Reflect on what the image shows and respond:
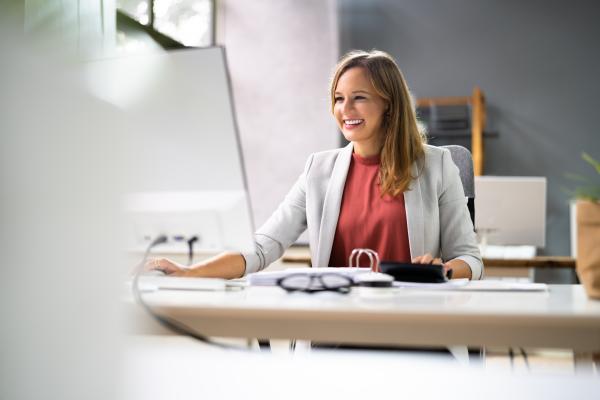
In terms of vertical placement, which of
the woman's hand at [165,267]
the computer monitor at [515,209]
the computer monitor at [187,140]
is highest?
the computer monitor at [187,140]

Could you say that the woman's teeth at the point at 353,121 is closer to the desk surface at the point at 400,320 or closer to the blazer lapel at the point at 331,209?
the blazer lapel at the point at 331,209

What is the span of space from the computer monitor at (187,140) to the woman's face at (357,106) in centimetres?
96

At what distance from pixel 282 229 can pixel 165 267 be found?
1.74ft

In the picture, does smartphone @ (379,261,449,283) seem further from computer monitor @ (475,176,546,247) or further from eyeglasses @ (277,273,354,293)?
computer monitor @ (475,176,546,247)

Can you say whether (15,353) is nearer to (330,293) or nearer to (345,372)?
(345,372)

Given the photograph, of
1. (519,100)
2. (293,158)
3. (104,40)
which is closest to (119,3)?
(104,40)

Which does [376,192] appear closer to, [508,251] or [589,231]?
[589,231]

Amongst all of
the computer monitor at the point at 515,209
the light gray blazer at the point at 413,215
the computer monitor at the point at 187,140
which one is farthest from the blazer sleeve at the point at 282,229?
the computer monitor at the point at 515,209

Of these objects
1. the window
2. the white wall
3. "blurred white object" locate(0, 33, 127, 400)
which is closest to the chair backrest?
"blurred white object" locate(0, 33, 127, 400)

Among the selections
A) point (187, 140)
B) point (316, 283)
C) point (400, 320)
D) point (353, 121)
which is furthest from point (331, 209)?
point (400, 320)

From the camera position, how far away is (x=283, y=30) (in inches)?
227

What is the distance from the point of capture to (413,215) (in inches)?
72.4

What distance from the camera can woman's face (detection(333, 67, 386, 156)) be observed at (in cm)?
198

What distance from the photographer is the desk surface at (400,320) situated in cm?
88
